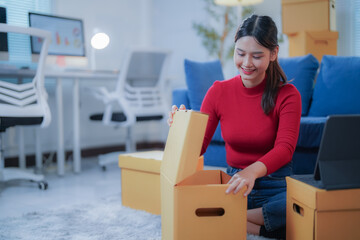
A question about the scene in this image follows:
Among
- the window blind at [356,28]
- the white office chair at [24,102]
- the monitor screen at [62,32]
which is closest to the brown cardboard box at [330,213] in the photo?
the white office chair at [24,102]

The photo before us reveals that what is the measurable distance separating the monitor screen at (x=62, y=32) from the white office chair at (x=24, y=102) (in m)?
0.79

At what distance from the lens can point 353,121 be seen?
103 cm

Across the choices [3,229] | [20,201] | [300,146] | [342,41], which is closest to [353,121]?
[300,146]

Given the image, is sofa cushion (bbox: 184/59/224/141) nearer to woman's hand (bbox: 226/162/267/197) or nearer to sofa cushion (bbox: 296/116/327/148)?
sofa cushion (bbox: 296/116/327/148)

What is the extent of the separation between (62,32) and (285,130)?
8.56ft

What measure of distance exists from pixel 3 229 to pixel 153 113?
67.4 inches

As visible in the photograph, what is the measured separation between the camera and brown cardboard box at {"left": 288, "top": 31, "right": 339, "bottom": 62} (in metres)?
2.88

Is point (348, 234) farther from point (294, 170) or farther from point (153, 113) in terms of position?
point (153, 113)

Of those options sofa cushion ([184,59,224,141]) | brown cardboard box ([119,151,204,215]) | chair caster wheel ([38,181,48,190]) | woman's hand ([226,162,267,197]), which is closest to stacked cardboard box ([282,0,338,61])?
sofa cushion ([184,59,224,141])

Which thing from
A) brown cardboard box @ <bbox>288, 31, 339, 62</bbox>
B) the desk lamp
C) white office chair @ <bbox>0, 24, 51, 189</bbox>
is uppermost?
the desk lamp

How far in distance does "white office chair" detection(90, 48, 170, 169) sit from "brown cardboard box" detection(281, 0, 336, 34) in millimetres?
1028

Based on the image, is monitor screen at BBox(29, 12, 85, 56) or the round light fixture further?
the round light fixture

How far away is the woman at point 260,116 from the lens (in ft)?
4.28

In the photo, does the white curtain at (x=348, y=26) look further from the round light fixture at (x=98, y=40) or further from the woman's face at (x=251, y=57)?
the woman's face at (x=251, y=57)
